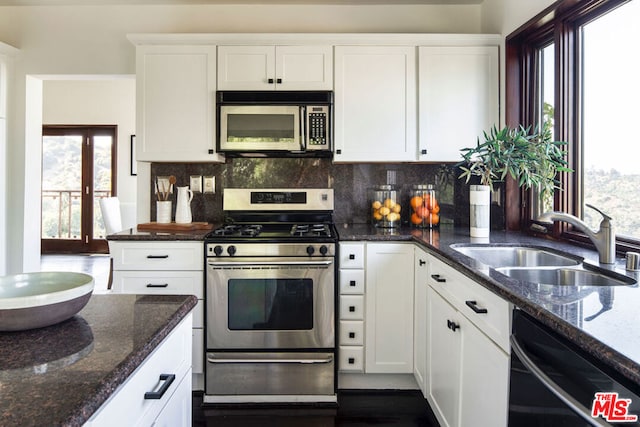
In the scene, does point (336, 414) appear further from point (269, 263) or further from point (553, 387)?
point (553, 387)

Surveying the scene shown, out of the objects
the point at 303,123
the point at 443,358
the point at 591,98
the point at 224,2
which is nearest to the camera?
the point at 443,358

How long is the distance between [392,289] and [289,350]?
0.68 metres

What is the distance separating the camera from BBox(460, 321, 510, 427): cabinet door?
4.16 feet

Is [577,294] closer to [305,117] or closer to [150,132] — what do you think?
[305,117]

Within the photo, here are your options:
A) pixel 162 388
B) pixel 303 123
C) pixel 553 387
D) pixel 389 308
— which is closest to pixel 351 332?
pixel 389 308

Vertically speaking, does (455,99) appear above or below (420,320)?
above

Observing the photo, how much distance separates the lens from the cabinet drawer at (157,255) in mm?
2383

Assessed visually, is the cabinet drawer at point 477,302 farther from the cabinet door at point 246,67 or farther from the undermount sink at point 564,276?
the cabinet door at point 246,67

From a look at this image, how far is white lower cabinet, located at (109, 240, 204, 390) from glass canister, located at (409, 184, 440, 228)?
4.69 ft

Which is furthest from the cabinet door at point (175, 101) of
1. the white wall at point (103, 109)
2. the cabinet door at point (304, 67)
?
the white wall at point (103, 109)

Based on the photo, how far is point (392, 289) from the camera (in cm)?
242

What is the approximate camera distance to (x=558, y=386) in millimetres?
916

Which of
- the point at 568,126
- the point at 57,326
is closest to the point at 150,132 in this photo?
the point at 57,326

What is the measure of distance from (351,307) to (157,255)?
1157mm
